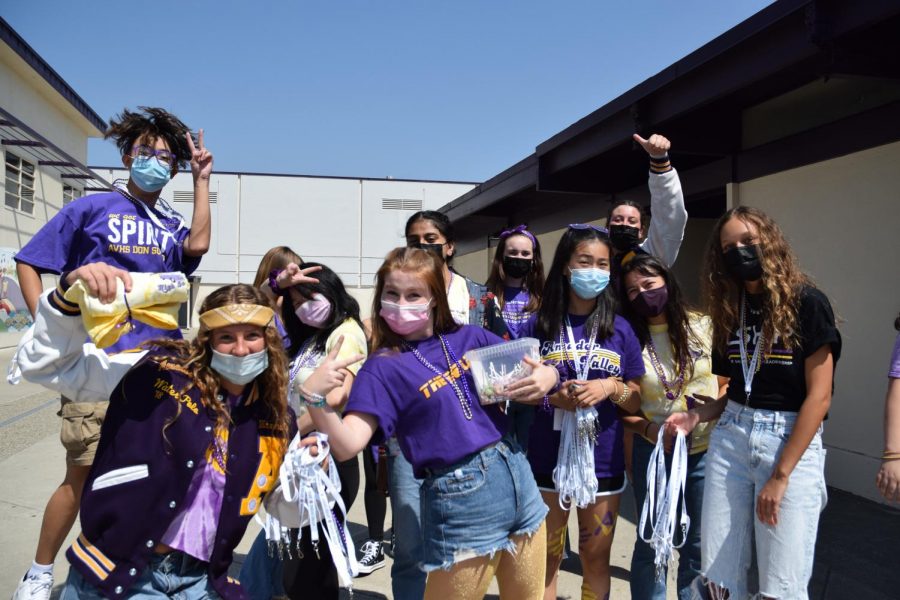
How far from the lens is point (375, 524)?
4012 millimetres

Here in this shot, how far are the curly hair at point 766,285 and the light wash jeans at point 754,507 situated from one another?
324mm

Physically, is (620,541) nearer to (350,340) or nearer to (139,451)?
(350,340)

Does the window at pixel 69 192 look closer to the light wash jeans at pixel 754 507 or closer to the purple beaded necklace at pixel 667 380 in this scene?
the purple beaded necklace at pixel 667 380

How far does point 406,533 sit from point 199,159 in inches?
82.1

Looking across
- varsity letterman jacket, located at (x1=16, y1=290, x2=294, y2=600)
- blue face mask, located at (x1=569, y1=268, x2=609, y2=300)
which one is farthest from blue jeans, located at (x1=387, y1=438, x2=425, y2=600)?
blue face mask, located at (x1=569, y1=268, x2=609, y2=300)

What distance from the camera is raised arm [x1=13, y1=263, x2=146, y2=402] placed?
6.60 feet

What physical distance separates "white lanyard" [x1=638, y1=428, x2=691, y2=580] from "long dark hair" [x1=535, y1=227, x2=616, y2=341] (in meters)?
0.58

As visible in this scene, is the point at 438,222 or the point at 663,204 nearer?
the point at 663,204

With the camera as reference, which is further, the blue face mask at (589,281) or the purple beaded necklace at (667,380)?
the purple beaded necklace at (667,380)

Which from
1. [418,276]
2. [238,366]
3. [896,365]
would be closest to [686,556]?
[896,365]

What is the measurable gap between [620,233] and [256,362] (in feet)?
7.78

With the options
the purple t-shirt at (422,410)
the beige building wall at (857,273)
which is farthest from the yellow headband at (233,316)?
the beige building wall at (857,273)

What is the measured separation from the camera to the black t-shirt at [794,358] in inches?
94.0

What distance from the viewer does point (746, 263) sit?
2.57 metres
